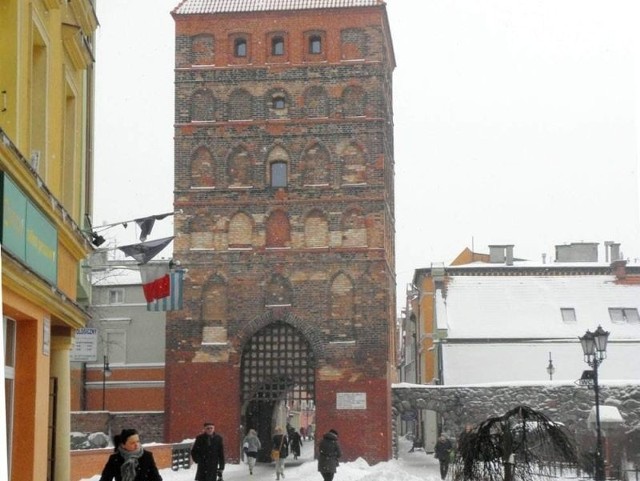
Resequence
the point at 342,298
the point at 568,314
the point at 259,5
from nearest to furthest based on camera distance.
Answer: the point at 342,298
the point at 259,5
the point at 568,314

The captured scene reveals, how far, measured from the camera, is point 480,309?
143 feet

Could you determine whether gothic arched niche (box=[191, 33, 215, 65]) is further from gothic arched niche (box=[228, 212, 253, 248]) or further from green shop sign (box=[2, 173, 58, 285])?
green shop sign (box=[2, 173, 58, 285])

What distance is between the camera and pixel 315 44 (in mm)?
34250

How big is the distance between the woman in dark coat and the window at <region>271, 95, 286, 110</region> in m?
26.3

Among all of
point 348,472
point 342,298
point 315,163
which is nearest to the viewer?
point 348,472

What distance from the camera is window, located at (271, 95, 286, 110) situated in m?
33.9

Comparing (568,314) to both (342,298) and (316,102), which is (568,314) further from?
(316,102)

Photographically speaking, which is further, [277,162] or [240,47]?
[240,47]

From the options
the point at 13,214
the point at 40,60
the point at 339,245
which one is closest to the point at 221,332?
the point at 339,245

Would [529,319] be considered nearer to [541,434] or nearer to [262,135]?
[262,135]

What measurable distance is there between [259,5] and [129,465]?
27719 mm

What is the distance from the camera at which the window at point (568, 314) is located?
4325 cm

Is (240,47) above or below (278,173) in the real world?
above

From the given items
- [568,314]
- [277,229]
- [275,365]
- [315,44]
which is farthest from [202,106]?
[568,314]
